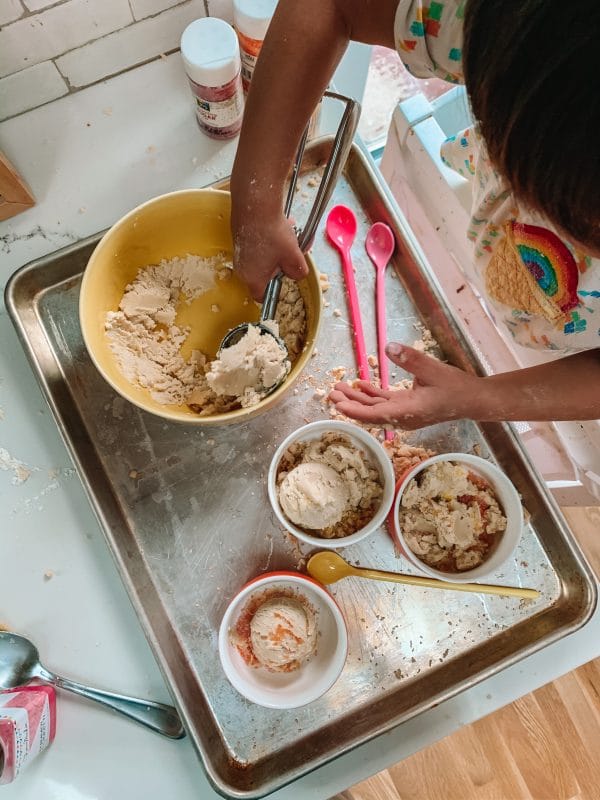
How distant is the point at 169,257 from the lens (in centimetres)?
74

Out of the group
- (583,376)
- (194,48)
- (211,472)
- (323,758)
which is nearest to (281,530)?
(211,472)

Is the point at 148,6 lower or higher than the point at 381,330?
higher

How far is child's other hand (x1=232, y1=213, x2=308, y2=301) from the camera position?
622 mm

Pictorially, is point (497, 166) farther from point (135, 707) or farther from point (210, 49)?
point (135, 707)

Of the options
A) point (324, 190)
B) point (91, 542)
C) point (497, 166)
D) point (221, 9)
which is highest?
point (221, 9)

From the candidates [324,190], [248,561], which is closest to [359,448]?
[248,561]

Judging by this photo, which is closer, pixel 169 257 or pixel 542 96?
pixel 542 96

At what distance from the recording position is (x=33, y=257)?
2.54 ft

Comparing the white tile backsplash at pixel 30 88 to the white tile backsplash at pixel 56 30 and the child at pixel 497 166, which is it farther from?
the child at pixel 497 166

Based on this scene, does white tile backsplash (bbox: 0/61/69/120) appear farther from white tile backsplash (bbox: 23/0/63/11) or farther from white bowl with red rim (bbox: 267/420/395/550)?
white bowl with red rim (bbox: 267/420/395/550)

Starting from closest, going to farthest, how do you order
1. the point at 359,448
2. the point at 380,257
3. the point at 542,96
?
the point at 542,96 < the point at 359,448 < the point at 380,257

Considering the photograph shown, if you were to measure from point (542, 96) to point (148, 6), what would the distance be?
0.62 metres

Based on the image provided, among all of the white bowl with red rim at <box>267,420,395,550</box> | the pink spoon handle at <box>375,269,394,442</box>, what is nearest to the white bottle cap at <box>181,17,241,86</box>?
the pink spoon handle at <box>375,269,394,442</box>

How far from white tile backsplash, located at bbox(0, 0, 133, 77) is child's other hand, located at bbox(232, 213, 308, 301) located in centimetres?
35
